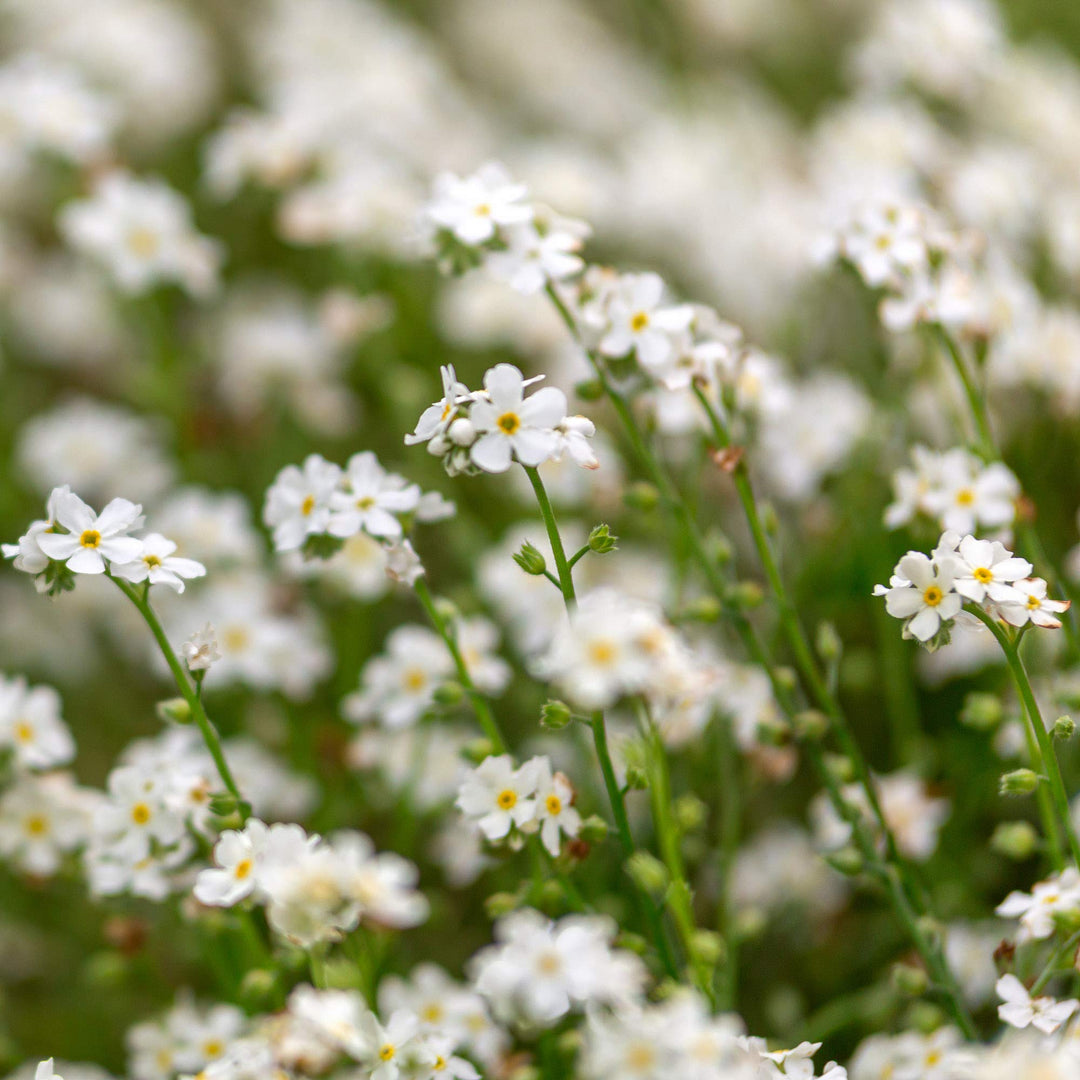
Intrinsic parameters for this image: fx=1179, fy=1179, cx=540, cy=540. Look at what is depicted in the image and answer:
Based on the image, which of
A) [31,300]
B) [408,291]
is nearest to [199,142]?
[31,300]

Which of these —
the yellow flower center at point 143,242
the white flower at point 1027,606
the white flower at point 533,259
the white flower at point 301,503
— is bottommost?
the white flower at point 1027,606

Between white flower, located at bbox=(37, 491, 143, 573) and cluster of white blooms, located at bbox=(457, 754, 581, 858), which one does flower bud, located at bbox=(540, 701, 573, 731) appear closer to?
cluster of white blooms, located at bbox=(457, 754, 581, 858)

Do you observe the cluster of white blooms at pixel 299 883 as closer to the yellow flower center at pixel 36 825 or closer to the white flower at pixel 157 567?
the white flower at pixel 157 567

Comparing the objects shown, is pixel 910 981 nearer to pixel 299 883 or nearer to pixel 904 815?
pixel 904 815

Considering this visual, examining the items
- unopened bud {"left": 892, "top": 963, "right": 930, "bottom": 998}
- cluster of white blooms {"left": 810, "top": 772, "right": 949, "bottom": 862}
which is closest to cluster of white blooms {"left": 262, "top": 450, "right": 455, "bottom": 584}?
unopened bud {"left": 892, "top": 963, "right": 930, "bottom": 998}

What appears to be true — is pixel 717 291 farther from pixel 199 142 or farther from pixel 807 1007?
pixel 199 142

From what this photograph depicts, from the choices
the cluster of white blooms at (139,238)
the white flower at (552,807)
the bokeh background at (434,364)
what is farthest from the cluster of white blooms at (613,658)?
the cluster of white blooms at (139,238)
